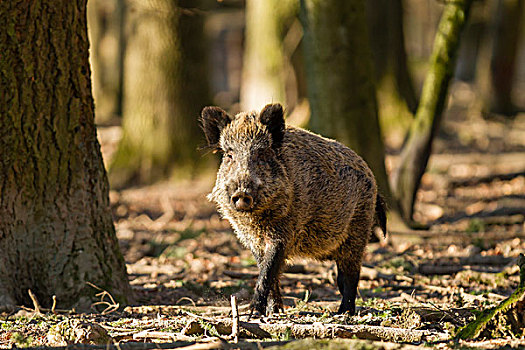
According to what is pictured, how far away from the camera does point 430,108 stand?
9.09 m

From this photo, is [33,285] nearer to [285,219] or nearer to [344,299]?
[285,219]

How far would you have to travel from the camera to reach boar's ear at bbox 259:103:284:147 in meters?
5.14

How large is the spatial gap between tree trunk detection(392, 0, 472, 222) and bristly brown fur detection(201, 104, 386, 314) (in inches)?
136

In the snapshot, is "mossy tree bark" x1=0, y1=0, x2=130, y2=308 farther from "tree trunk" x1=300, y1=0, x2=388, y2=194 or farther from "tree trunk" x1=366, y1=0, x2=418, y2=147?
"tree trunk" x1=366, y1=0, x2=418, y2=147

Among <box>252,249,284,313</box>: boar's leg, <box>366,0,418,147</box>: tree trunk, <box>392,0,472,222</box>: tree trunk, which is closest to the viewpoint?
<box>252,249,284,313</box>: boar's leg

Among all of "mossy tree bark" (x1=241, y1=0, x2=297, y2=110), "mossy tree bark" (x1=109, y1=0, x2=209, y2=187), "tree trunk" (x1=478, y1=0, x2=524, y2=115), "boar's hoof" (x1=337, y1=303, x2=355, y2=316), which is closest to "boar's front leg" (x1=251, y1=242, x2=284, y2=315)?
"boar's hoof" (x1=337, y1=303, x2=355, y2=316)

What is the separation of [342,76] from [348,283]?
3585 millimetres

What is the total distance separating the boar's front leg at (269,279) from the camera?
4.93 metres

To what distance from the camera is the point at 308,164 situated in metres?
5.52

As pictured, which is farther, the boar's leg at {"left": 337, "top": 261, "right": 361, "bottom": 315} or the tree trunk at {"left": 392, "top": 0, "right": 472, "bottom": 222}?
the tree trunk at {"left": 392, "top": 0, "right": 472, "bottom": 222}

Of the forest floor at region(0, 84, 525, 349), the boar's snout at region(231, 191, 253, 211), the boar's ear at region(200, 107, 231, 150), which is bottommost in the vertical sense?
the forest floor at region(0, 84, 525, 349)

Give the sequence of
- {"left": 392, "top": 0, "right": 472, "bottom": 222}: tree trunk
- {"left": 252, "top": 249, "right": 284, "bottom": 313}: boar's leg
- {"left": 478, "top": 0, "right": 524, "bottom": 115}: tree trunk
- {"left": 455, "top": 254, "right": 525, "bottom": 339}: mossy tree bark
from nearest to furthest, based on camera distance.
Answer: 1. {"left": 455, "top": 254, "right": 525, "bottom": 339}: mossy tree bark
2. {"left": 252, "top": 249, "right": 284, "bottom": 313}: boar's leg
3. {"left": 392, "top": 0, "right": 472, "bottom": 222}: tree trunk
4. {"left": 478, "top": 0, "right": 524, "bottom": 115}: tree trunk

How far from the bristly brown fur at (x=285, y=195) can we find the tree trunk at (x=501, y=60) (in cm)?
1556

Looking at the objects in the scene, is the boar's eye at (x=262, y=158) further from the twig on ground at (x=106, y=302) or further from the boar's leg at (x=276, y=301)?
the twig on ground at (x=106, y=302)
